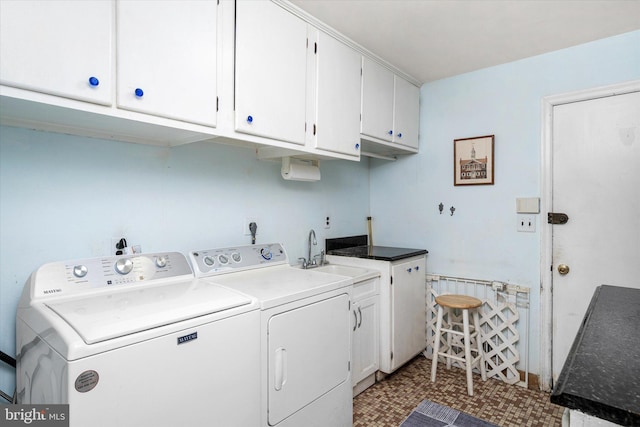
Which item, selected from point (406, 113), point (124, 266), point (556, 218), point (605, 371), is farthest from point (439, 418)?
point (406, 113)

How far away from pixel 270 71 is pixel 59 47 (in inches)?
36.9

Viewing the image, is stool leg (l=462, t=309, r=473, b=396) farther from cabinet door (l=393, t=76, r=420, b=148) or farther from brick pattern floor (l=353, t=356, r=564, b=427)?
cabinet door (l=393, t=76, r=420, b=148)

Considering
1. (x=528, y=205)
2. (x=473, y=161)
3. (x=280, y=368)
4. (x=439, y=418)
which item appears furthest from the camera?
(x=473, y=161)

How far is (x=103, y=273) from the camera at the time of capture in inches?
60.3

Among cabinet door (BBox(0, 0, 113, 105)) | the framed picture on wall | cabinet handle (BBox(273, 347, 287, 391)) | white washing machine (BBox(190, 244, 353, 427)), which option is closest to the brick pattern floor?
white washing machine (BBox(190, 244, 353, 427))

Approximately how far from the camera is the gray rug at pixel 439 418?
6.84 feet

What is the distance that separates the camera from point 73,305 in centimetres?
129

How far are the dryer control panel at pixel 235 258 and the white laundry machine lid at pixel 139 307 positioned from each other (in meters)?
0.24

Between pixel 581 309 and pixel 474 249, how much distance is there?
2.65 feet

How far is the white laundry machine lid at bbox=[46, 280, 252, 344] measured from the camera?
3.57 ft

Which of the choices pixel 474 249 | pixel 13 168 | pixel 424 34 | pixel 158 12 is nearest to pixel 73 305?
pixel 13 168

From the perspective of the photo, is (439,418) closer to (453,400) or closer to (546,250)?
(453,400)

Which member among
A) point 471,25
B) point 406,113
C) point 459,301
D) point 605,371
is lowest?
point 459,301

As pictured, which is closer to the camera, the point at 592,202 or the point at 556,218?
the point at 592,202
